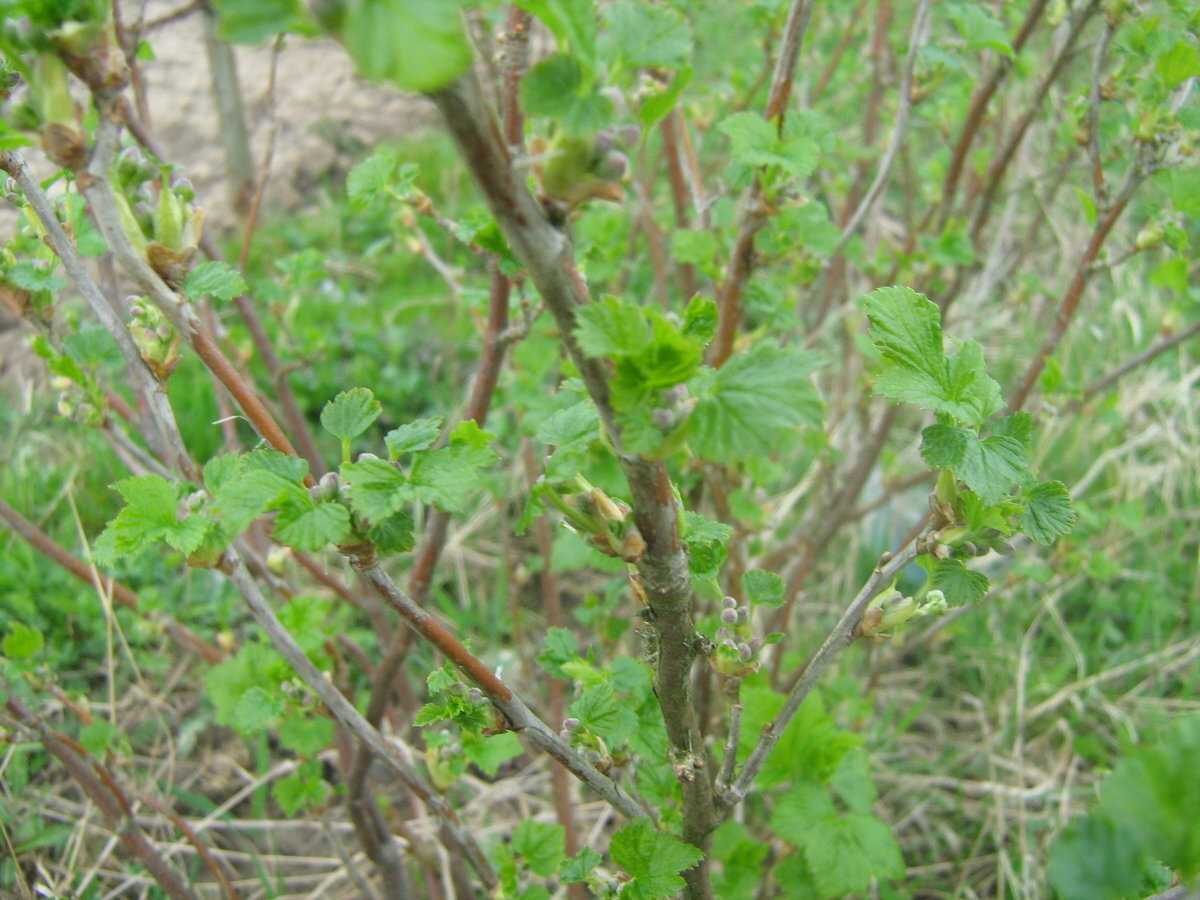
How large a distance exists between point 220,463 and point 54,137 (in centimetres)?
44

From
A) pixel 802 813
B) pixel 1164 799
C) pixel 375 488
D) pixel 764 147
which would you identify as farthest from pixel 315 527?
pixel 802 813

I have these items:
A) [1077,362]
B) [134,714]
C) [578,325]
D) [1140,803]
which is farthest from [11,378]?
[1077,362]

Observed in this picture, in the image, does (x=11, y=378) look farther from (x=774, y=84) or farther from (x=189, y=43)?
(x=774, y=84)

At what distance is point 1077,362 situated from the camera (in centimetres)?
328

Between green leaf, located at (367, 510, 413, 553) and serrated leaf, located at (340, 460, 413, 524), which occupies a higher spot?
serrated leaf, located at (340, 460, 413, 524)

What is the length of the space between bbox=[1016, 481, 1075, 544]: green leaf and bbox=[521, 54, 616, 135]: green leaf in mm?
558

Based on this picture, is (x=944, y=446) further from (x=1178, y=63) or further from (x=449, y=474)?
(x=1178, y=63)

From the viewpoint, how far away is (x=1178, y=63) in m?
1.23

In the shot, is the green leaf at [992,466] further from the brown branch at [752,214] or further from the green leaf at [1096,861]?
the brown branch at [752,214]

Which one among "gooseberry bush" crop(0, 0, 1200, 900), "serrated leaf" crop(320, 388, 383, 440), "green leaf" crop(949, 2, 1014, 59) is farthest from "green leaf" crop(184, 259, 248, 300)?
"green leaf" crop(949, 2, 1014, 59)

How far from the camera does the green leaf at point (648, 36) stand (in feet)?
2.06

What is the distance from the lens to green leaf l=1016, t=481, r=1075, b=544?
2.73ft

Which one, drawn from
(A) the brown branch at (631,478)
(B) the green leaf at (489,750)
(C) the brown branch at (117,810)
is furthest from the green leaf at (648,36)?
(C) the brown branch at (117,810)

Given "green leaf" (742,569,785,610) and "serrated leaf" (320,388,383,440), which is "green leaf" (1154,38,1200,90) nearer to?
"green leaf" (742,569,785,610)
